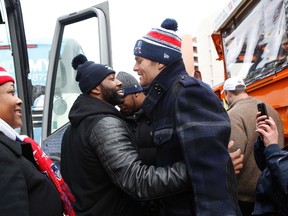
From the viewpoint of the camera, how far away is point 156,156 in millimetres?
2006

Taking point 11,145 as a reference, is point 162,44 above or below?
above

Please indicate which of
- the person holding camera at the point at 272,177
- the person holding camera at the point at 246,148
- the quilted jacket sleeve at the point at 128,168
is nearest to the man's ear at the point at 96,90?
the quilted jacket sleeve at the point at 128,168

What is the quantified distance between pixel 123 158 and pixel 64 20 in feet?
7.41

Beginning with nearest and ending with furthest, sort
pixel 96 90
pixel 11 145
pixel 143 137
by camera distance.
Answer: pixel 11 145
pixel 96 90
pixel 143 137

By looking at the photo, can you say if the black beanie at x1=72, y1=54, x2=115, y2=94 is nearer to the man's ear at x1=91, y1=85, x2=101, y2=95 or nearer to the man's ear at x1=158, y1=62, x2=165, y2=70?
the man's ear at x1=91, y1=85, x2=101, y2=95

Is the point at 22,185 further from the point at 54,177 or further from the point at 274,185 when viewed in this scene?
the point at 274,185

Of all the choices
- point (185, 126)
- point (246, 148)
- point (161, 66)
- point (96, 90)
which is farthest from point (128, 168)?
point (246, 148)

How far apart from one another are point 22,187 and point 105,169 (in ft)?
1.96

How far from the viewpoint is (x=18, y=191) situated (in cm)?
145

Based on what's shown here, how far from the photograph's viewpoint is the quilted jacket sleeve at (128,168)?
179 centimetres

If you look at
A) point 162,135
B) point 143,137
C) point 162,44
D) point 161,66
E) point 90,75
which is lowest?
point 143,137

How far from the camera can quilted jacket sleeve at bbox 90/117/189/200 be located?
5.88 feet

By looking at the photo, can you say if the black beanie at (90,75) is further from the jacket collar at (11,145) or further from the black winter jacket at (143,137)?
the jacket collar at (11,145)

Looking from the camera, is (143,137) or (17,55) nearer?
(143,137)
